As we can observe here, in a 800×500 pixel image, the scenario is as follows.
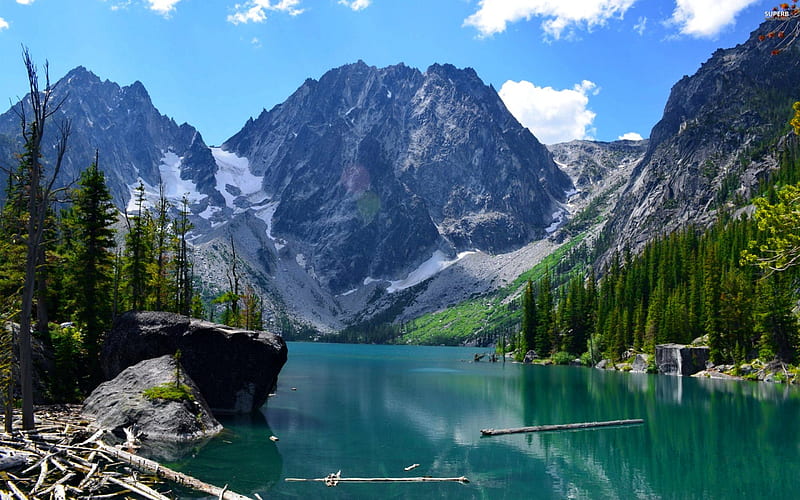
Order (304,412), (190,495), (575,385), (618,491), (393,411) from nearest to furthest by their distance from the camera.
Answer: (190,495), (618,491), (304,412), (393,411), (575,385)

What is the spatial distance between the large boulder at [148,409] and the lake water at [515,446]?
197 cm

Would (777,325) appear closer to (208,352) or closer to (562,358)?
(562,358)

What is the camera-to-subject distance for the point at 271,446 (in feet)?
108

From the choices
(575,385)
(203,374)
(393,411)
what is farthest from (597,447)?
(575,385)

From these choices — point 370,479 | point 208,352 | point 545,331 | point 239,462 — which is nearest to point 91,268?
point 208,352

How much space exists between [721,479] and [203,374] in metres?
35.3

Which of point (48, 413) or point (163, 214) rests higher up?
point (163, 214)

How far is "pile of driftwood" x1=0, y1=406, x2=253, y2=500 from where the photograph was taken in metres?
17.4

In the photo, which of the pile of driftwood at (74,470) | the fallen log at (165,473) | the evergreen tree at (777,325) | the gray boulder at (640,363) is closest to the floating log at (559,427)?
the fallen log at (165,473)

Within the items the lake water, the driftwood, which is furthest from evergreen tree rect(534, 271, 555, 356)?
the driftwood

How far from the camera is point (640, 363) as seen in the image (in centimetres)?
10269

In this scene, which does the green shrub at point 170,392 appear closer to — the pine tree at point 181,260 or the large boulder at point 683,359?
the pine tree at point 181,260

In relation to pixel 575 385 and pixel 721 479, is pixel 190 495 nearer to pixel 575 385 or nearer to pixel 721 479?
pixel 721 479

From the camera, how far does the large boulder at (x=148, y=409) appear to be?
3139 cm
